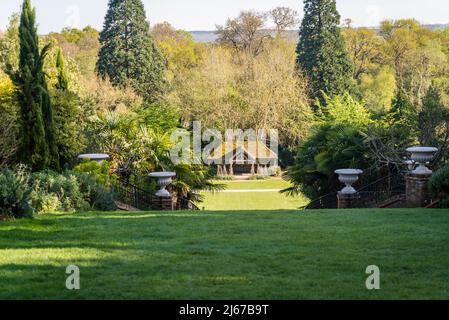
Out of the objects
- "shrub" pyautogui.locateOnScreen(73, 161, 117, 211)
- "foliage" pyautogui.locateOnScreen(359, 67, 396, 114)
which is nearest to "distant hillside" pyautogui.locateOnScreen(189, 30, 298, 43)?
"foliage" pyautogui.locateOnScreen(359, 67, 396, 114)

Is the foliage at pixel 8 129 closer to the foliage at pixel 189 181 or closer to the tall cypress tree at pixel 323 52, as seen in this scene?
the foliage at pixel 189 181

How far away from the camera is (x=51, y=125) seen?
15.8m

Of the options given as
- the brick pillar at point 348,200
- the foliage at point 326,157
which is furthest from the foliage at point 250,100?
the brick pillar at point 348,200

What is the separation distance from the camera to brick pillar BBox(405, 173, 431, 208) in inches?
513

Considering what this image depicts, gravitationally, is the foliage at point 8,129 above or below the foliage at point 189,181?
above

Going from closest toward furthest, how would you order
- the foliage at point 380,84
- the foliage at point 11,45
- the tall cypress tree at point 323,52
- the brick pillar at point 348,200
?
the brick pillar at point 348,200, the foliage at point 11,45, the tall cypress tree at point 323,52, the foliage at point 380,84

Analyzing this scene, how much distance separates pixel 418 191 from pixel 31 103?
30.7 ft

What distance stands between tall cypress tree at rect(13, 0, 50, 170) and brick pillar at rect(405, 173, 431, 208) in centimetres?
868

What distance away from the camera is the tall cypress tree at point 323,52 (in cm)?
3941

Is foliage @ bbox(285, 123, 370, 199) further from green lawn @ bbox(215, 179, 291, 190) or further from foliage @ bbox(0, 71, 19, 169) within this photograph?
green lawn @ bbox(215, 179, 291, 190)

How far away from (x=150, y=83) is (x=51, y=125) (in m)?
25.0

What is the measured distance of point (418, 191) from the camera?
1314 cm

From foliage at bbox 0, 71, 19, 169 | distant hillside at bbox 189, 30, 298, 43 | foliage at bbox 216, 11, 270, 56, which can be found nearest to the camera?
foliage at bbox 0, 71, 19, 169

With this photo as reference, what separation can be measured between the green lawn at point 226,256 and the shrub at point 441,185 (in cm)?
212
